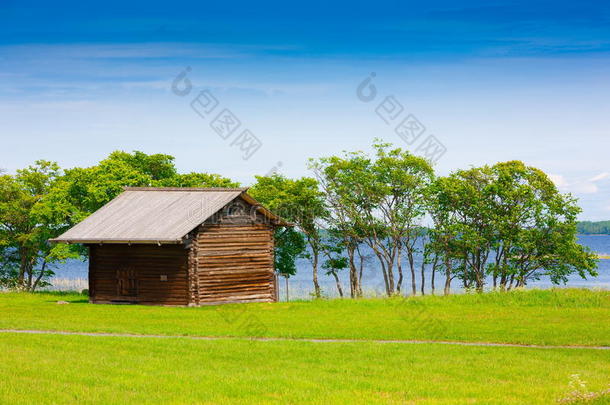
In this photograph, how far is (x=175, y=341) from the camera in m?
23.6

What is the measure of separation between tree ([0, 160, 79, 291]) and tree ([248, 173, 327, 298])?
47.1 feet

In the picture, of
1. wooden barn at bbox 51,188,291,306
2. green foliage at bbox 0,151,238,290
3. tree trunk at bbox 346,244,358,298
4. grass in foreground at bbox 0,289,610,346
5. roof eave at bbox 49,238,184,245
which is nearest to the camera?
grass in foreground at bbox 0,289,610,346

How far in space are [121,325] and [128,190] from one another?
18.0m

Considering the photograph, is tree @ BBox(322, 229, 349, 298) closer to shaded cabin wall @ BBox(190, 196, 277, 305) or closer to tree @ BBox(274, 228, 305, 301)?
tree @ BBox(274, 228, 305, 301)

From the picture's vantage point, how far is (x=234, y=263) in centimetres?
4003

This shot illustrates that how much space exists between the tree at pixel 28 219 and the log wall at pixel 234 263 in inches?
552

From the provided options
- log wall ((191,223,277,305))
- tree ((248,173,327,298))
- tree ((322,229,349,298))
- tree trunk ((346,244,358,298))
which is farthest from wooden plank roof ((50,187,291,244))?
tree trunk ((346,244,358,298))

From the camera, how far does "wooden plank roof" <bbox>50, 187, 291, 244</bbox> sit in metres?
38.3

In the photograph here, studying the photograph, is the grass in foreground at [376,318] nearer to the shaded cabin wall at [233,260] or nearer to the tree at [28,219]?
the shaded cabin wall at [233,260]

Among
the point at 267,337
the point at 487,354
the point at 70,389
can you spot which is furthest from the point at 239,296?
the point at 70,389

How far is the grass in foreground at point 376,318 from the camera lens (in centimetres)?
2550

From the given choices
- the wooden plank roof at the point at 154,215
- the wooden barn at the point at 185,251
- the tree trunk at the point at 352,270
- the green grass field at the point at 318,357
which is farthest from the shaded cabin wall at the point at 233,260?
the tree trunk at the point at 352,270

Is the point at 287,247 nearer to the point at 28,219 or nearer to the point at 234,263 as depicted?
the point at 234,263

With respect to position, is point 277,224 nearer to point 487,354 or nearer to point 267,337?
point 267,337
